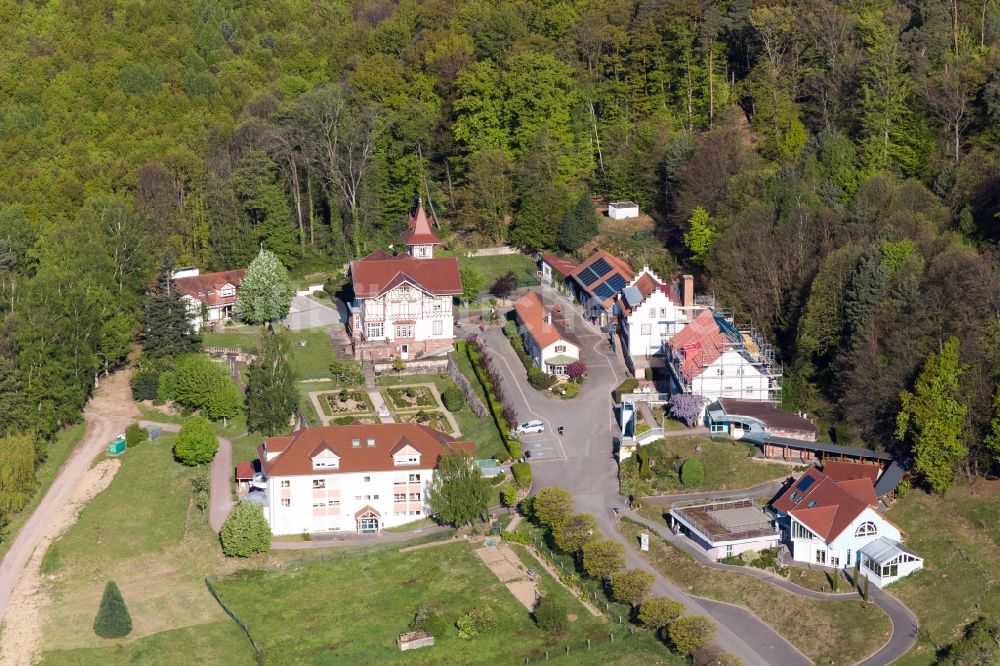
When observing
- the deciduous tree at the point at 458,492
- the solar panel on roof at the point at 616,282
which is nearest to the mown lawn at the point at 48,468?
the deciduous tree at the point at 458,492

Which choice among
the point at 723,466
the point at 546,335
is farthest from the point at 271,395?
the point at 723,466

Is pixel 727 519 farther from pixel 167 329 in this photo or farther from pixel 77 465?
pixel 167 329

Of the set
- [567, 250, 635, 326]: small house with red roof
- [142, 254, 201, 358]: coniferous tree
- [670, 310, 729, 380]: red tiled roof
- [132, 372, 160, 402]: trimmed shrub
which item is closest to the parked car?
[670, 310, 729, 380]: red tiled roof

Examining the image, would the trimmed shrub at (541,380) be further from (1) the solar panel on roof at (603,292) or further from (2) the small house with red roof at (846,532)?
(2) the small house with red roof at (846,532)

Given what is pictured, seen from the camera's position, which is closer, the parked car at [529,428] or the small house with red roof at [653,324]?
the parked car at [529,428]

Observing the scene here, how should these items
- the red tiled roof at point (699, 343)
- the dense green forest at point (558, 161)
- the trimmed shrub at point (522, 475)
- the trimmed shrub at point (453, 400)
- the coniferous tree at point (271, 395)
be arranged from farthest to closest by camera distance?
1. the trimmed shrub at point (453, 400)
2. the coniferous tree at point (271, 395)
3. the red tiled roof at point (699, 343)
4. the dense green forest at point (558, 161)
5. the trimmed shrub at point (522, 475)

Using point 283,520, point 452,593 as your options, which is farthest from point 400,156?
point 452,593

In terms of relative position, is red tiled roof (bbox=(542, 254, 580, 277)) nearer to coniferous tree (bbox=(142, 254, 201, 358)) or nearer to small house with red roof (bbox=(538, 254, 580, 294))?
small house with red roof (bbox=(538, 254, 580, 294))

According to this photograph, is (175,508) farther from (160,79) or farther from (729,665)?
(160,79)
